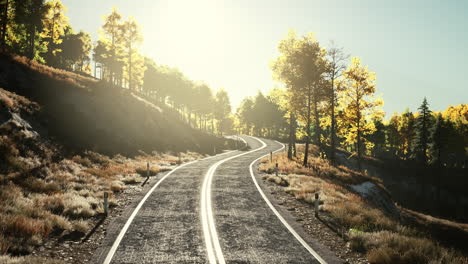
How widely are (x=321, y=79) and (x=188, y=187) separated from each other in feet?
54.8

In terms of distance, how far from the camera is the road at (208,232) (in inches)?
284

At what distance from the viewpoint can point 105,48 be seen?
127 ft

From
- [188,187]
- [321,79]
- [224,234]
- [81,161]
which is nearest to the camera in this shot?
[224,234]

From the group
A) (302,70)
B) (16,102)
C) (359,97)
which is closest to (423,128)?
(359,97)

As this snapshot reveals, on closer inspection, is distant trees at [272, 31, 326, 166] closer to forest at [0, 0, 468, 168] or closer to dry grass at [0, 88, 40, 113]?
forest at [0, 0, 468, 168]

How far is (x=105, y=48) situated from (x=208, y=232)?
123 ft

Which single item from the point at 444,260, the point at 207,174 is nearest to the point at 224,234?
the point at 444,260

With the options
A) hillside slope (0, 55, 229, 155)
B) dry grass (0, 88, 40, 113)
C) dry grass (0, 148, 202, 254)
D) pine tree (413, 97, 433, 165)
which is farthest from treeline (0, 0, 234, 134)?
pine tree (413, 97, 433, 165)

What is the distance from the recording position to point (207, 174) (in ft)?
65.1

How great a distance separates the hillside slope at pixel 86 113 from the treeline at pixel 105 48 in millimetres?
4530

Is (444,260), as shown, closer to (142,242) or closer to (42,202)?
(142,242)

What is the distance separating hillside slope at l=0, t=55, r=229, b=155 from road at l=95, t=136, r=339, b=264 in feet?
42.4

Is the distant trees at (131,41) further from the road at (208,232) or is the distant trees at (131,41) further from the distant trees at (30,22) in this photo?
the road at (208,232)

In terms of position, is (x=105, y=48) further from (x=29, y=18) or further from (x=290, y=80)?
(x=290, y=80)
